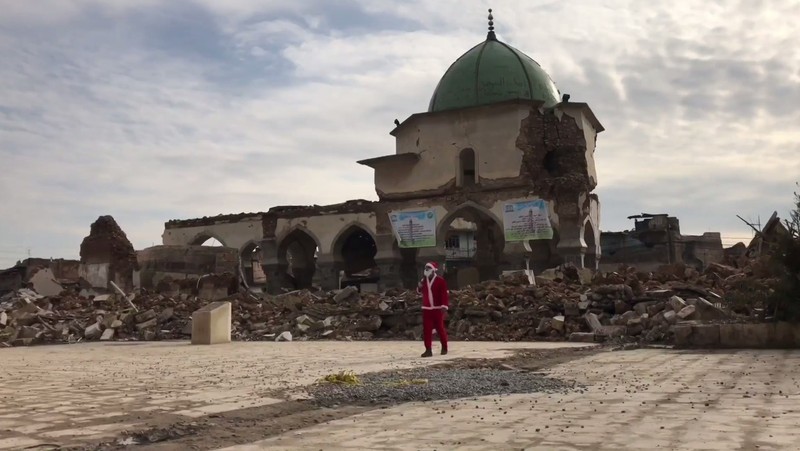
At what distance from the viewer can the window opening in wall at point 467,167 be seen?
29675mm

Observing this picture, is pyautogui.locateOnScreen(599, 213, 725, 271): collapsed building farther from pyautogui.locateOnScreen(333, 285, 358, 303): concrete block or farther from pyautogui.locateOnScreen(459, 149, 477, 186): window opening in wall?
pyautogui.locateOnScreen(333, 285, 358, 303): concrete block

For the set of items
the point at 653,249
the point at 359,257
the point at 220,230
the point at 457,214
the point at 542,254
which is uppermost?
the point at 220,230

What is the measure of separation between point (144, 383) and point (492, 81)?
25.6 meters

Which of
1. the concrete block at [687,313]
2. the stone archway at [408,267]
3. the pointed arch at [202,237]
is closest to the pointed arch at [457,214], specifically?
the stone archway at [408,267]

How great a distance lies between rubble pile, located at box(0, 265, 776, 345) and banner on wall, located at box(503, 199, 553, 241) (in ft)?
19.4

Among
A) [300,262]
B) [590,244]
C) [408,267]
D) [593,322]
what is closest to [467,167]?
[408,267]

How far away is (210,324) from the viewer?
550 inches

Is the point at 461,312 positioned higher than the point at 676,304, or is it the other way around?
the point at 676,304

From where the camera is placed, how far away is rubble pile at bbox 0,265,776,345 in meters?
13.5

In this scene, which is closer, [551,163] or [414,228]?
[551,163]

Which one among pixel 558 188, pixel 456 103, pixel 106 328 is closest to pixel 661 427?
pixel 106 328

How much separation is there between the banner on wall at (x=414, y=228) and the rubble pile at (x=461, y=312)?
8917mm

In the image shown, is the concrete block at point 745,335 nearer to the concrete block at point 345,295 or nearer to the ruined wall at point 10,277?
the concrete block at point 345,295

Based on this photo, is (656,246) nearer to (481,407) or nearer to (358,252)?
(358,252)
